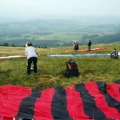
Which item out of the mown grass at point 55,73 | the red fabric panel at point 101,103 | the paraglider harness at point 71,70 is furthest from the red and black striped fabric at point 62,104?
the paraglider harness at point 71,70

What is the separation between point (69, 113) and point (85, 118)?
690mm

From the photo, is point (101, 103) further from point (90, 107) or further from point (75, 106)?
point (75, 106)

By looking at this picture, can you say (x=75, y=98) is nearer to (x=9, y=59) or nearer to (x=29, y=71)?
(x=29, y=71)

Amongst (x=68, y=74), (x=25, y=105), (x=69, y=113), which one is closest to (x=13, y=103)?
(x=25, y=105)

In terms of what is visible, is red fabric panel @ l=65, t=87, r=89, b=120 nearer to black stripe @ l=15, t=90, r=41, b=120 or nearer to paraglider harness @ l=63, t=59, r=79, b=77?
black stripe @ l=15, t=90, r=41, b=120

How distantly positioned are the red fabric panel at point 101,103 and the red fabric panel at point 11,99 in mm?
3129

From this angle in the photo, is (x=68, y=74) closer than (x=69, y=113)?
No

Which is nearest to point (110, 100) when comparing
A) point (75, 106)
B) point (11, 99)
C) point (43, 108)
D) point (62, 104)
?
point (75, 106)

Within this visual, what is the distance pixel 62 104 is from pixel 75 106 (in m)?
0.61

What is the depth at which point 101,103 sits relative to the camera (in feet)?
40.2

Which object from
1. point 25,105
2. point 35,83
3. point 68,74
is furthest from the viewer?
point 68,74

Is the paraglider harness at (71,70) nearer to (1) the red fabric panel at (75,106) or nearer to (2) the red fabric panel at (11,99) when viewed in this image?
(2) the red fabric panel at (11,99)

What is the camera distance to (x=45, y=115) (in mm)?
11125

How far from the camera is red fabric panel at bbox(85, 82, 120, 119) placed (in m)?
11.2
